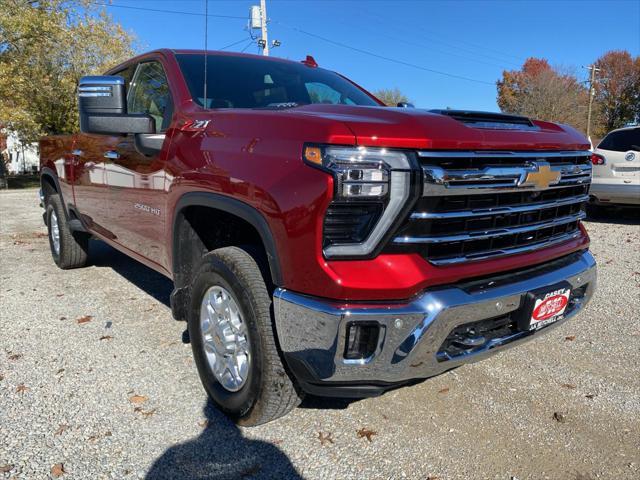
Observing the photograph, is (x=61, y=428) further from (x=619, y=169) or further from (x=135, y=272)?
(x=619, y=169)

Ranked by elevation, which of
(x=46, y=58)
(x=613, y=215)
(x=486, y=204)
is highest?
(x=46, y=58)

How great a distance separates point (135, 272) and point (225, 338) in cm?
340

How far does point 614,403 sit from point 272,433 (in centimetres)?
193

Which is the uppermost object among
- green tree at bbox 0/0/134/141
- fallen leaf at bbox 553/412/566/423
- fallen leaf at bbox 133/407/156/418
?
green tree at bbox 0/0/134/141

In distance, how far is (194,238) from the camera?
2.97 meters

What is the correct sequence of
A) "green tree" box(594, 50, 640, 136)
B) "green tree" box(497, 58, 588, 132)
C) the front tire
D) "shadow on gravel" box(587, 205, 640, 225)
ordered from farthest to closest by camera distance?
"green tree" box(594, 50, 640, 136) < "green tree" box(497, 58, 588, 132) < "shadow on gravel" box(587, 205, 640, 225) < the front tire

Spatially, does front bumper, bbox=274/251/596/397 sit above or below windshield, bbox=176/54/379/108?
below

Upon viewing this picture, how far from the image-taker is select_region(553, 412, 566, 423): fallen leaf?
8.87 ft

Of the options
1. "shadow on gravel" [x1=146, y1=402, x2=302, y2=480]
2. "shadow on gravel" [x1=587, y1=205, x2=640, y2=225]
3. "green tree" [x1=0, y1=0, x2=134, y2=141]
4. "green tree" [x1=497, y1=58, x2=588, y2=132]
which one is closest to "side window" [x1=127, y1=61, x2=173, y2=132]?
"shadow on gravel" [x1=146, y1=402, x2=302, y2=480]

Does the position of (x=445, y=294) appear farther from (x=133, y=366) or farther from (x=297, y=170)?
(x=133, y=366)

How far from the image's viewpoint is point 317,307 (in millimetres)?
1971

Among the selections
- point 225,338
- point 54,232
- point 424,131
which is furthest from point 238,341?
point 54,232

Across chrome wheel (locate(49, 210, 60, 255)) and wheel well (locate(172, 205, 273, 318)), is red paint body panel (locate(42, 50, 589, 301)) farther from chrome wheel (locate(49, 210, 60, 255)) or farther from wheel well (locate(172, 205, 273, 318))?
chrome wheel (locate(49, 210, 60, 255))

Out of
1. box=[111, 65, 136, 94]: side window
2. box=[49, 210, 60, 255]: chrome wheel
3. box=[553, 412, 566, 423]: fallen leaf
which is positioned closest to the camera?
box=[553, 412, 566, 423]: fallen leaf
